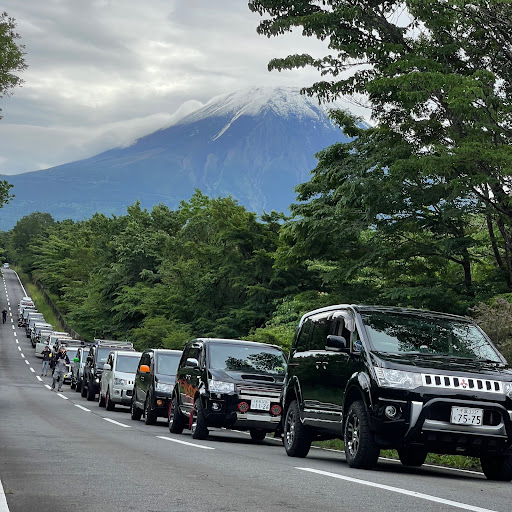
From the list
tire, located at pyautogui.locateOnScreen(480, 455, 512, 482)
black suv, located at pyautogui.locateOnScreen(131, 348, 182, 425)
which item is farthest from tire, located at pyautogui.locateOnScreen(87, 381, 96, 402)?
tire, located at pyautogui.locateOnScreen(480, 455, 512, 482)

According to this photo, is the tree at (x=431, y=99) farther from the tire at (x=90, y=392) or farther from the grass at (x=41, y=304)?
the grass at (x=41, y=304)

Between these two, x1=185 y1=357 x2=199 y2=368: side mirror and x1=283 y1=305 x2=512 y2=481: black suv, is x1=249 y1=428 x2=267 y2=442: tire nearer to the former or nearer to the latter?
x1=185 y1=357 x2=199 y2=368: side mirror

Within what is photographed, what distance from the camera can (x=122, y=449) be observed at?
12.9m

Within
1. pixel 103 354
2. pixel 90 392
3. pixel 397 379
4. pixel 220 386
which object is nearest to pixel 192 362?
pixel 220 386

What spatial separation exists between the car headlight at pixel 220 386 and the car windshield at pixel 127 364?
11672mm

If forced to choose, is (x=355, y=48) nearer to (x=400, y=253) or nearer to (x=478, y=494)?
(x=400, y=253)

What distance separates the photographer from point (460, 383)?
9.91 metres

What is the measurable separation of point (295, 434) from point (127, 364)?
625 inches

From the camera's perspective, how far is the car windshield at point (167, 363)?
857 inches

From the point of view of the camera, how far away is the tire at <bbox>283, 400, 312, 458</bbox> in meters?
12.5

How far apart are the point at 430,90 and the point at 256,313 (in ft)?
83.0

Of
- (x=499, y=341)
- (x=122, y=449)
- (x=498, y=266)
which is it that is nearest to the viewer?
(x=122, y=449)

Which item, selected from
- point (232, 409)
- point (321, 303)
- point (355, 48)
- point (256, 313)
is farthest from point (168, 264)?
point (232, 409)

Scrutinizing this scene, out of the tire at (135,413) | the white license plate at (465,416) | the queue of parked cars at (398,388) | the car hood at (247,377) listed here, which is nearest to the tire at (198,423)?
the car hood at (247,377)
